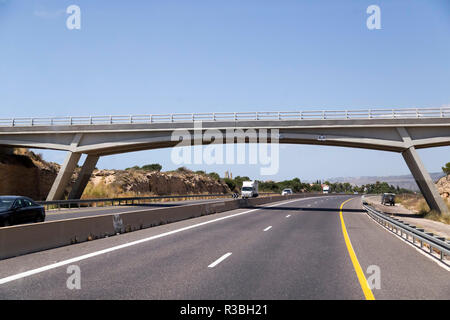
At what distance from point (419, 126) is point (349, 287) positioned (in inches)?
1258

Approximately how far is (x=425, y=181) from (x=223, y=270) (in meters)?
30.1

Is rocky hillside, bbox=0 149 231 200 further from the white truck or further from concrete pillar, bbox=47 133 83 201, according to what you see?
the white truck

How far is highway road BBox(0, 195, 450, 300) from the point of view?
6.96 m

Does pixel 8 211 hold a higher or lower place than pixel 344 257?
higher

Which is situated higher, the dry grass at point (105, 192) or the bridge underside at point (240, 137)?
the bridge underside at point (240, 137)

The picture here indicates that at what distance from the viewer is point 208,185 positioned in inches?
3706

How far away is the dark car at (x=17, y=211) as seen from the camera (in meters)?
13.9

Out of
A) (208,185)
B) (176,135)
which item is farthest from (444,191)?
(208,185)

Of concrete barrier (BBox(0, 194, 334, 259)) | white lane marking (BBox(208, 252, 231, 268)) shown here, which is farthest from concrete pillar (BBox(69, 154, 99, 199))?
white lane marking (BBox(208, 252, 231, 268))

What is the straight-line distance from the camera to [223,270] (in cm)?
891

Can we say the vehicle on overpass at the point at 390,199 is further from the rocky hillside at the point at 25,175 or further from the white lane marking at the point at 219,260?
the white lane marking at the point at 219,260

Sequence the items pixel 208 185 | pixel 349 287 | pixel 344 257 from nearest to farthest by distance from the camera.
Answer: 1. pixel 349 287
2. pixel 344 257
3. pixel 208 185

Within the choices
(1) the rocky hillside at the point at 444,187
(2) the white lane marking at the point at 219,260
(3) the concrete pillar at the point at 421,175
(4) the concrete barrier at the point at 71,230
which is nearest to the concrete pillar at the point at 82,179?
(4) the concrete barrier at the point at 71,230
